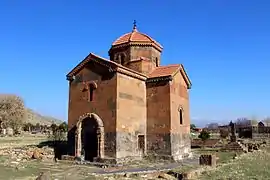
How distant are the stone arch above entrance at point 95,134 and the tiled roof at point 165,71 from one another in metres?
5.87

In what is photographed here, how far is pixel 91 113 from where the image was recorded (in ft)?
73.8

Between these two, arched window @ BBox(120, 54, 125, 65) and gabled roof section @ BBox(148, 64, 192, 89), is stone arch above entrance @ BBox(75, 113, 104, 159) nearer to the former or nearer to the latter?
gabled roof section @ BBox(148, 64, 192, 89)

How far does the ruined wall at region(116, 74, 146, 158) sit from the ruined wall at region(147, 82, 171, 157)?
18.6 inches

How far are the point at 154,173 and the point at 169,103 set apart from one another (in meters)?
7.77

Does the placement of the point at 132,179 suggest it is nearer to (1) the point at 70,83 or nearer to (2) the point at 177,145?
(2) the point at 177,145

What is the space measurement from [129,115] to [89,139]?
339 cm

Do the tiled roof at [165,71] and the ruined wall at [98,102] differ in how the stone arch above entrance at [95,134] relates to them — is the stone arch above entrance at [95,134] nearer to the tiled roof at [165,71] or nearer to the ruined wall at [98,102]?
the ruined wall at [98,102]

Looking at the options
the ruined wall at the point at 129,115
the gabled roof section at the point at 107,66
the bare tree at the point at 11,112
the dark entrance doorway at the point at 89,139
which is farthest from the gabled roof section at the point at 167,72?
the bare tree at the point at 11,112

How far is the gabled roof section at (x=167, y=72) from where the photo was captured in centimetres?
2390

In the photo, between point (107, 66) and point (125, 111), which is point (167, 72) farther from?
point (107, 66)

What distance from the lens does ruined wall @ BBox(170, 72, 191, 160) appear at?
77.5 ft

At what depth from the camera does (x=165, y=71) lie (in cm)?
2495

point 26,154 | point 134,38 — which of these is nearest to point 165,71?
point 134,38

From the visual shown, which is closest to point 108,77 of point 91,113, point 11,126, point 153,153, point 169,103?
point 91,113
